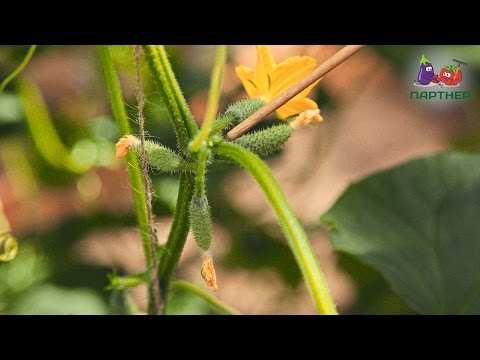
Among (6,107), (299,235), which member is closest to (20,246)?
(6,107)

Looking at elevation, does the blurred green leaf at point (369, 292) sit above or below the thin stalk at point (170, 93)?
below

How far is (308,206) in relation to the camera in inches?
65.1

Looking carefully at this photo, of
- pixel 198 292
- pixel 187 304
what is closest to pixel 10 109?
pixel 187 304

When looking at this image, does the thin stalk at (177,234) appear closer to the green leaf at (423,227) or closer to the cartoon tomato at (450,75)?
the green leaf at (423,227)

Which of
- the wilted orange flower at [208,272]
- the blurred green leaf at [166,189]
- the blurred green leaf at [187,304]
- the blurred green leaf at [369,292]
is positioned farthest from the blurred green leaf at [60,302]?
the wilted orange flower at [208,272]

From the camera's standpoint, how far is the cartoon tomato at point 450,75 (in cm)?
96

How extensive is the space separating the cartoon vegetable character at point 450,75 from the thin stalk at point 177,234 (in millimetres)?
455

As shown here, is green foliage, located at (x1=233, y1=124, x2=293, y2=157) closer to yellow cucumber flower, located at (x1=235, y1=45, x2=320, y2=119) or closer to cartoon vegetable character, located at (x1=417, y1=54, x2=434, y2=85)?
yellow cucumber flower, located at (x1=235, y1=45, x2=320, y2=119)

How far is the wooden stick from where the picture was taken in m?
0.66

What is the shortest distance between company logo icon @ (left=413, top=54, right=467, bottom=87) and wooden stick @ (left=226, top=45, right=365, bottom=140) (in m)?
0.35

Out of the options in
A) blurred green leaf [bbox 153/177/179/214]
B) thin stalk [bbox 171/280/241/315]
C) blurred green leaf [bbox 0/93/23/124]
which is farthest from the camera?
blurred green leaf [bbox 0/93/23/124]

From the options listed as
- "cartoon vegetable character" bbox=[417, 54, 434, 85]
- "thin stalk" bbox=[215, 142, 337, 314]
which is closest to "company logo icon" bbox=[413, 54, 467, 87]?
"cartoon vegetable character" bbox=[417, 54, 434, 85]

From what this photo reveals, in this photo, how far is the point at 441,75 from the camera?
961 millimetres
